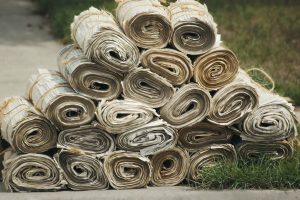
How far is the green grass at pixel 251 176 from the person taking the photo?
258 inches

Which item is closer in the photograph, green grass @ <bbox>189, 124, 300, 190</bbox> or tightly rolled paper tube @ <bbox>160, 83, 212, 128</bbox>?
tightly rolled paper tube @ <bbox>160, 83, 212, 128</bbox>

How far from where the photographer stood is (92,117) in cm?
634

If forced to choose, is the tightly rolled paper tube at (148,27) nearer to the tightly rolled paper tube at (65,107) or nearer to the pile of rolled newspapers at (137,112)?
the pile of rolled newspapers at (137,112)

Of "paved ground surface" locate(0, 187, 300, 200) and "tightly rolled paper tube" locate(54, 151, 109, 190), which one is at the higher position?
"tightly rolled paper tube" locate(54, 151, 109, 190)

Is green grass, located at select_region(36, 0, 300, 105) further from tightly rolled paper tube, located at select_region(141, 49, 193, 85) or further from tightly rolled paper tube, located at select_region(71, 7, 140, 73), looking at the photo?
tightly rolled paper tube, located at select_region(71, 7, 140, 73)

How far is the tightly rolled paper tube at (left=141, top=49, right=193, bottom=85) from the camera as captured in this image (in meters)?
6.42

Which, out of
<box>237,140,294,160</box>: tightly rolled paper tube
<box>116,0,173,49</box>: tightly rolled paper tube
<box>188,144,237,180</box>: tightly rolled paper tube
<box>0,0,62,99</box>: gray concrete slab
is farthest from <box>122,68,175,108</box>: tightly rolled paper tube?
<box>0,0,62,99</box>: gray concrete slab

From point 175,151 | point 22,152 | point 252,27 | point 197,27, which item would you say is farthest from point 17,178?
point 252,27

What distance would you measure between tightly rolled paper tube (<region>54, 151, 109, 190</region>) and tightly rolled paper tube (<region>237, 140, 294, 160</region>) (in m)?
1.11

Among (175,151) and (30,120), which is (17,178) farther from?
(175,151)

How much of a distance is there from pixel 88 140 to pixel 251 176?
1.26 meters

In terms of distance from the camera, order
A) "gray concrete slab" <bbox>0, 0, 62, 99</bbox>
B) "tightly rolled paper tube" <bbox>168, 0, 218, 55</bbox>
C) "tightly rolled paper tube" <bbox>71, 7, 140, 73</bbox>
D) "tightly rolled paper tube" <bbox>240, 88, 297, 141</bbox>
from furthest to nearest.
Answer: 1. "gray concrete slab" <bbox>0, 0, 62, 99</bbox>
2. "tightly rolled paper tube" <bbox>240, 88, 297, 141</bbox>
3. "tightly rolled paper tube" <bbox>168, 0, 218, 55</bbox>
4. "tightly rolled paper tube" <bbox>71, 7, 140, 73</bbox>

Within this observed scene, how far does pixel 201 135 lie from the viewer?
259 inches

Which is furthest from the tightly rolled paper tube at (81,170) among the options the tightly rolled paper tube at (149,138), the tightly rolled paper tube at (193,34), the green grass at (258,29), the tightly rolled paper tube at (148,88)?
the green grass at (258,29)
